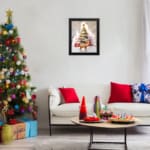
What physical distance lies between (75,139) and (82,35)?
2.04 meters

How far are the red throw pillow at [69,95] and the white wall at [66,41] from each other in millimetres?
342

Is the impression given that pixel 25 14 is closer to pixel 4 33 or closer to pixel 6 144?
pixel 4 33

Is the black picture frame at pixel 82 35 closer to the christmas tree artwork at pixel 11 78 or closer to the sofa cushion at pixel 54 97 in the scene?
the sofa cushion at pixel 54 97

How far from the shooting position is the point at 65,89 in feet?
18.4

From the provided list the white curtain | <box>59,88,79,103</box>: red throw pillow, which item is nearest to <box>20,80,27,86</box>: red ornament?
<box>59,88,79,103</box>: red throw pillow

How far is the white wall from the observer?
593 cm

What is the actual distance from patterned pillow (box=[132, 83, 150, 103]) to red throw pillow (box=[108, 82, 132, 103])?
9cm

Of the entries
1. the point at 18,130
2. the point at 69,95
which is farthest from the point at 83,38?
the point at 18,130

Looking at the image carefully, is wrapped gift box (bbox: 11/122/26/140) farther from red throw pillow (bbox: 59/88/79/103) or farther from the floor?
red throw pillow (bbox: 59/88/79/103)

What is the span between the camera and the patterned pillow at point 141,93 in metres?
5.45

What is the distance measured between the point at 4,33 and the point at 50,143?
1843mm

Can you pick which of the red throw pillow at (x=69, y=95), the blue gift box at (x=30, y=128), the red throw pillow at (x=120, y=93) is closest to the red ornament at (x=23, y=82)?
the blue gift box at (x=30, y=128)

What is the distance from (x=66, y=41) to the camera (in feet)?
19.5

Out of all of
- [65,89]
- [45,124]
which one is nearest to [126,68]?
[65,89]
